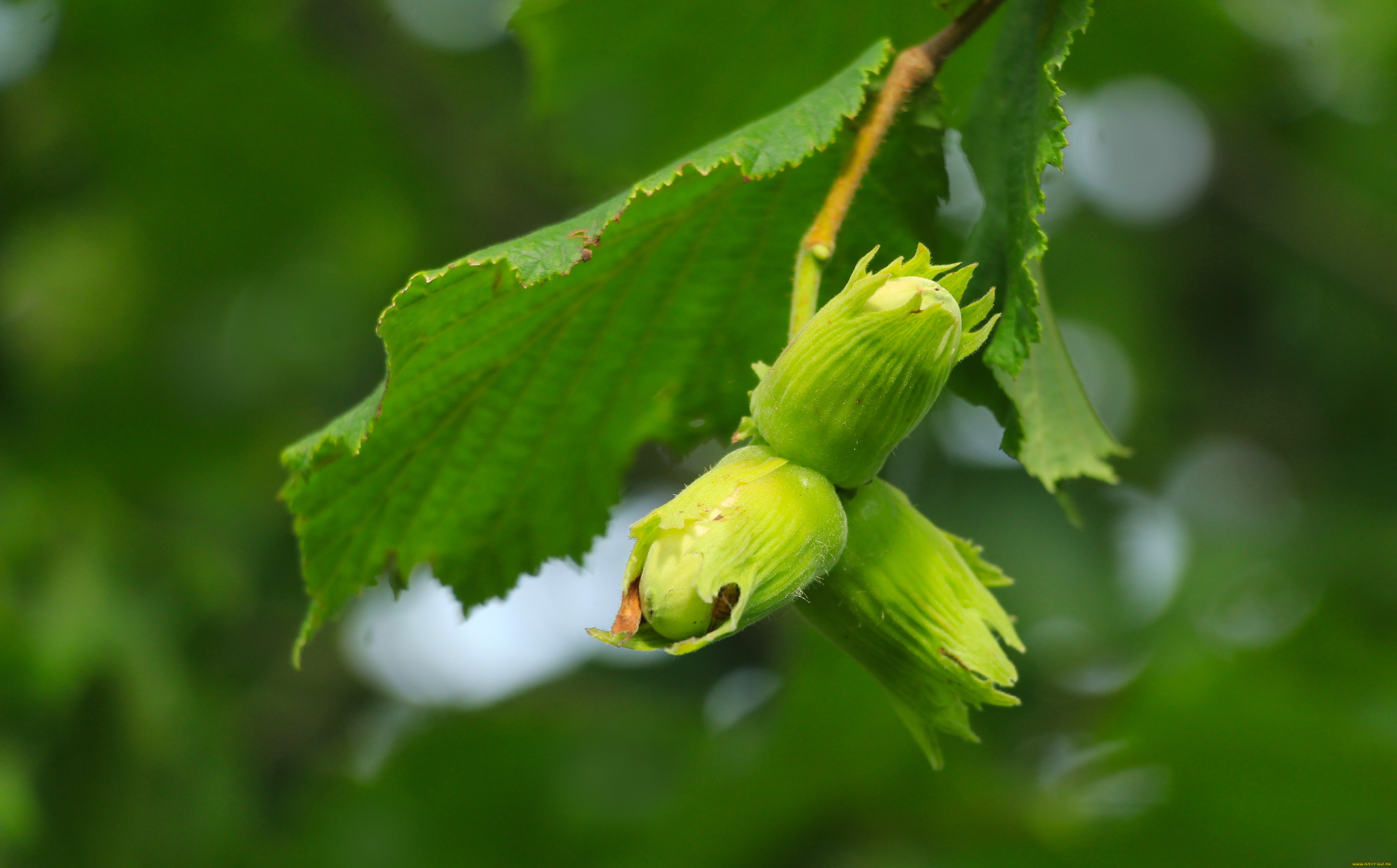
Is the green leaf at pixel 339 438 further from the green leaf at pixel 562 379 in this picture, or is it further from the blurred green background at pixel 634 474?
the blurred green background at pixel 634 474

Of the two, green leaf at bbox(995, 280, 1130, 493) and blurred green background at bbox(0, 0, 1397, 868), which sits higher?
green leaf at bbox(995, 280, 1130, 493)

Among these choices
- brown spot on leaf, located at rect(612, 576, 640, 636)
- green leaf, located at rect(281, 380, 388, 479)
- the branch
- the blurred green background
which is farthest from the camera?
the blurred green background

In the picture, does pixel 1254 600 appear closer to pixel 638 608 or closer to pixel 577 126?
pixel 577 126

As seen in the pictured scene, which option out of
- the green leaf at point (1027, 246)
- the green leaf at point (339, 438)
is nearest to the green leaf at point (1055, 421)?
the green leaf at point (1027, 246)

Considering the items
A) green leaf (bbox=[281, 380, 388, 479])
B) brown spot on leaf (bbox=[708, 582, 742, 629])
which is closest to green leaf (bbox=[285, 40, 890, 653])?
green leaf (bbox=[281, 380, 388, 479])

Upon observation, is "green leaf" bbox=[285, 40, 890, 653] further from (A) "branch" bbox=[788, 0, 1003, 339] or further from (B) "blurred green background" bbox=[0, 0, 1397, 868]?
(B) "blurred green background" bbox=[0, 0, 1397, 868]

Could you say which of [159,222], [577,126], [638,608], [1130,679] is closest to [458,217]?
[159,222]
